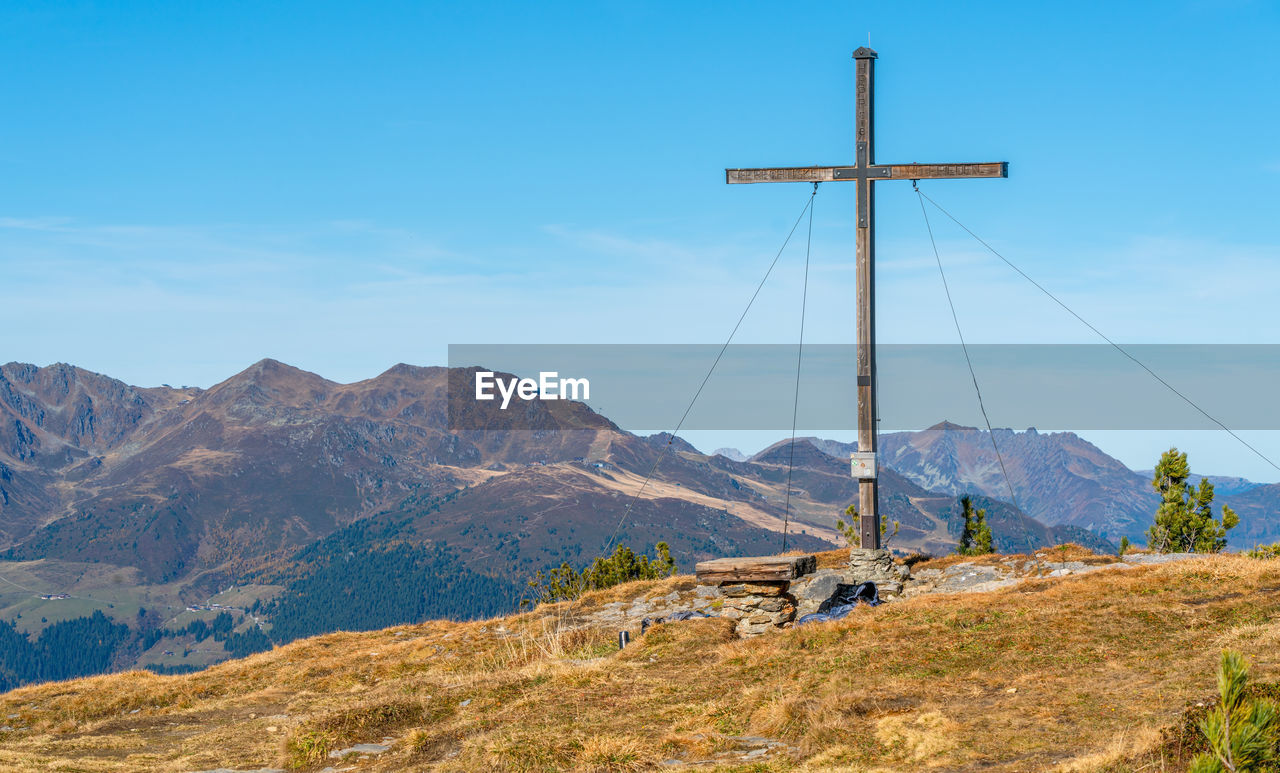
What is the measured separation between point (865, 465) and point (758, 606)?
8.10 metres

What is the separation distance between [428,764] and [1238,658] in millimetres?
10557

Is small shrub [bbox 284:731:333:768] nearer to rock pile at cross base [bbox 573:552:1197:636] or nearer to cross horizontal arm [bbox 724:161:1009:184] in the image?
rock pile at cross base [bbox 573:552:1197:636]

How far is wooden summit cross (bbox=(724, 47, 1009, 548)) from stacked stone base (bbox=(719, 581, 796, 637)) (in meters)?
6.77

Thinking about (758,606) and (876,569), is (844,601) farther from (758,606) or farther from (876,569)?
(758,606)

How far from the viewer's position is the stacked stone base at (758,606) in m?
22.5

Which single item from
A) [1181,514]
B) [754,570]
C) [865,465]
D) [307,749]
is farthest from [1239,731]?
[1181,514]

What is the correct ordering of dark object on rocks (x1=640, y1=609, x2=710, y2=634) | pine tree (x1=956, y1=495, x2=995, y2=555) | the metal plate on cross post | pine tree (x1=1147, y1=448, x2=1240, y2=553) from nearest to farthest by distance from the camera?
1. dark object on rocks (x1=640, y1=609, x2=710, y2=634)
2. the metal plate on cross post
3. pine tree (x1=1147, y1=448, x2=1240, y2=553)
4. pine tree (x1=956, y1=495, x2=995, y2=555)

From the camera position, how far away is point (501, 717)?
53.9ft

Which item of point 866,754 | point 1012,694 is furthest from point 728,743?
point 1012,694

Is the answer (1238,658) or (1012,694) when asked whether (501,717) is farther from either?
(1238,658)

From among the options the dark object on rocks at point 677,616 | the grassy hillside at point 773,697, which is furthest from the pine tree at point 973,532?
the grassy hillside at point 773,697

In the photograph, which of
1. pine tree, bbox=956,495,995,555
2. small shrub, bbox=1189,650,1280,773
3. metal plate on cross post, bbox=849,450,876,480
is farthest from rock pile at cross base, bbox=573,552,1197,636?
small shrub, bbox=1189,650,1280,773

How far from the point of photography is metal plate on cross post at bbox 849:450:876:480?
95.7 ft

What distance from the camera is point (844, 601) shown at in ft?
84.1
